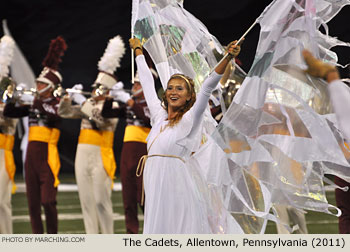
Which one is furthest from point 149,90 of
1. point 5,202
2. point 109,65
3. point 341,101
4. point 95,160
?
point 5,202

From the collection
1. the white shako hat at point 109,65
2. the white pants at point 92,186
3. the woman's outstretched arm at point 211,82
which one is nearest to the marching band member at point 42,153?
the white pants at point 92,186

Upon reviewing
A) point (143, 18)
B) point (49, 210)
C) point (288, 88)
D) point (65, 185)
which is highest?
point (143, 18)

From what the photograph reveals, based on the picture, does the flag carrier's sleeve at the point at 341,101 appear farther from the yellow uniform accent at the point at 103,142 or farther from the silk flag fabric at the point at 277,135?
the yellow uniform accent at the point at 103,142

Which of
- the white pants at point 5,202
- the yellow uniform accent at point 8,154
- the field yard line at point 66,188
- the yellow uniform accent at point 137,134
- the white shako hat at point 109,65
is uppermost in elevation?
the white shako hat at point 109,65

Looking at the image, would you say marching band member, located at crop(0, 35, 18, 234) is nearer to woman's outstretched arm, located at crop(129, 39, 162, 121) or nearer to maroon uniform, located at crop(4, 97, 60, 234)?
maroon uniform, located at crop(4, 97, 60, 234)

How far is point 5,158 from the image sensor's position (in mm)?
7289

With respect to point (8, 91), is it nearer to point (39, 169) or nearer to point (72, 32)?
point (39, 169)

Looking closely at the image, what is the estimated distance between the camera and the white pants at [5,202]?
23.2ft

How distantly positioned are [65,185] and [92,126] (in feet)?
19.6

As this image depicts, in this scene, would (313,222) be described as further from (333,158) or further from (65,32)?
(65,32)

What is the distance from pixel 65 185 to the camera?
13.1 m

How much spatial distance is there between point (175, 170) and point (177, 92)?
485mm

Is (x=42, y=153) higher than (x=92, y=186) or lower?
higher

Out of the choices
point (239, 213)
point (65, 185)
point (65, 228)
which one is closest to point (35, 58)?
point (65, 185)
